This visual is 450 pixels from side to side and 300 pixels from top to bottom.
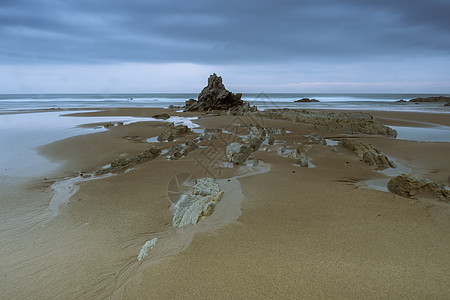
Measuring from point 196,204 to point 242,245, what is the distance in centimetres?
120

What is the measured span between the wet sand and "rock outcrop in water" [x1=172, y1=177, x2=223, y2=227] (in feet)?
0.59

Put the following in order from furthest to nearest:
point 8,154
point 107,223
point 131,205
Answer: point 8,154
point 131,205
point 107,223

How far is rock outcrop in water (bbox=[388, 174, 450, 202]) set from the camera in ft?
13.5

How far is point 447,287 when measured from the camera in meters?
2.24

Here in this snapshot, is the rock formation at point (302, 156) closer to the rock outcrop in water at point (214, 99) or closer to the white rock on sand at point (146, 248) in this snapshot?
the white rock on sand at point (146, 248)

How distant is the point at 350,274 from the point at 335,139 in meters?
9.95

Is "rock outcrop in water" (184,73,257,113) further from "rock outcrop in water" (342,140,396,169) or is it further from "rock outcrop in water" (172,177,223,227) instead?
"rock outcrop in water" (172,177,223,227)

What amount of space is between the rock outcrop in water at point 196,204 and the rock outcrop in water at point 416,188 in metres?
3.20

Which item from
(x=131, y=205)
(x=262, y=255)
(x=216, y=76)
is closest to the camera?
(x=262, y=255)

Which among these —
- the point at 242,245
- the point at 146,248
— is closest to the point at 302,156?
the point at 242,245

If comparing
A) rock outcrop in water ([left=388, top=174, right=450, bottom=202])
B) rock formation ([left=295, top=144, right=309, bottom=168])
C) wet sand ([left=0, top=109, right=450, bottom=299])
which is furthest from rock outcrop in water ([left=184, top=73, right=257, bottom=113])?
rock outcrop in water ([left=388, top=174, right=450, bottom=202])

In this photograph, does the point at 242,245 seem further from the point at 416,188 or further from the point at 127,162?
the point at 127,162

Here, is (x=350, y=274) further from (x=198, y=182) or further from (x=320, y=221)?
(x=198, y=182)

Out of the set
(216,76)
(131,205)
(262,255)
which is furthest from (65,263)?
(216,76)
